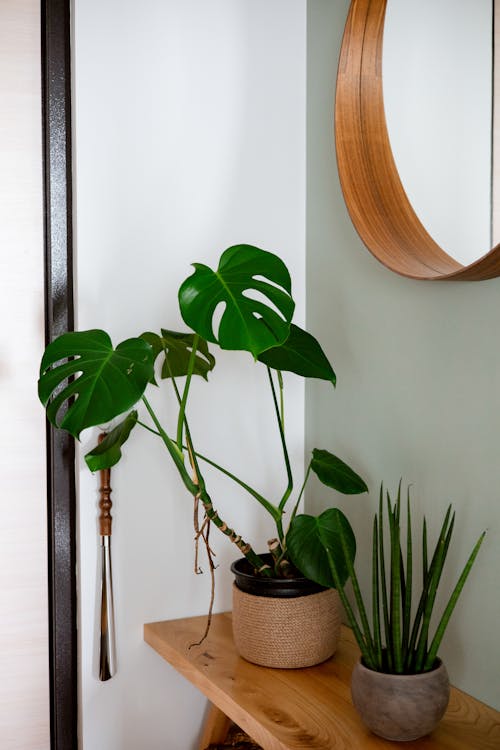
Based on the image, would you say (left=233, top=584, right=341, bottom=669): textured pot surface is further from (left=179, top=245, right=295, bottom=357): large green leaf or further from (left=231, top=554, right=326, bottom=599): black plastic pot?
(left=179, top=245, right=295, bottom=357): large green leaf

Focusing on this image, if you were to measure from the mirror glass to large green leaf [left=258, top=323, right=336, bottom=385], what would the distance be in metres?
0.26

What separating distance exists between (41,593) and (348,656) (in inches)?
22.7

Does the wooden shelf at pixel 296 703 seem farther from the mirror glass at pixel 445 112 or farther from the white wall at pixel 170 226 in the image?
the mirror glass at pixel 445 112

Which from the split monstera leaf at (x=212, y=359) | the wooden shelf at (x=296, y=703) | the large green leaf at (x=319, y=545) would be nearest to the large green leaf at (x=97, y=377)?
the split monstera leaf at (x=212, y=359)

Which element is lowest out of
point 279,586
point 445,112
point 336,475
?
point 279,586

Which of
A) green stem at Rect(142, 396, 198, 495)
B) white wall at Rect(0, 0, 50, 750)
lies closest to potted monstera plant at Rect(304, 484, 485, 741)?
green stem at Rect(142, 396, 198, 495)

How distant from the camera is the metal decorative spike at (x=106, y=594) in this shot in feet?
4.83

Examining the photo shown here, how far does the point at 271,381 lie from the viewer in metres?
1.33

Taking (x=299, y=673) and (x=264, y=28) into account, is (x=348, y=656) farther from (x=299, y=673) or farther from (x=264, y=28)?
(x=264, y=28)

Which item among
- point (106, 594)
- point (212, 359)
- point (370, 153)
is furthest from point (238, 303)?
point (106, 594)

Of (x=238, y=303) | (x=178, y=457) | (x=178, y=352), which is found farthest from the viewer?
(x=178, y=352)

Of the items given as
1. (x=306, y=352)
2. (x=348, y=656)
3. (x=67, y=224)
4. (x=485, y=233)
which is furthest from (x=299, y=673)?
(x=67, y=224)

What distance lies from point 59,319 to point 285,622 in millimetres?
663

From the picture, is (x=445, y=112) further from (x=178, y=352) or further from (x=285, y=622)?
(x=285, y=622)
